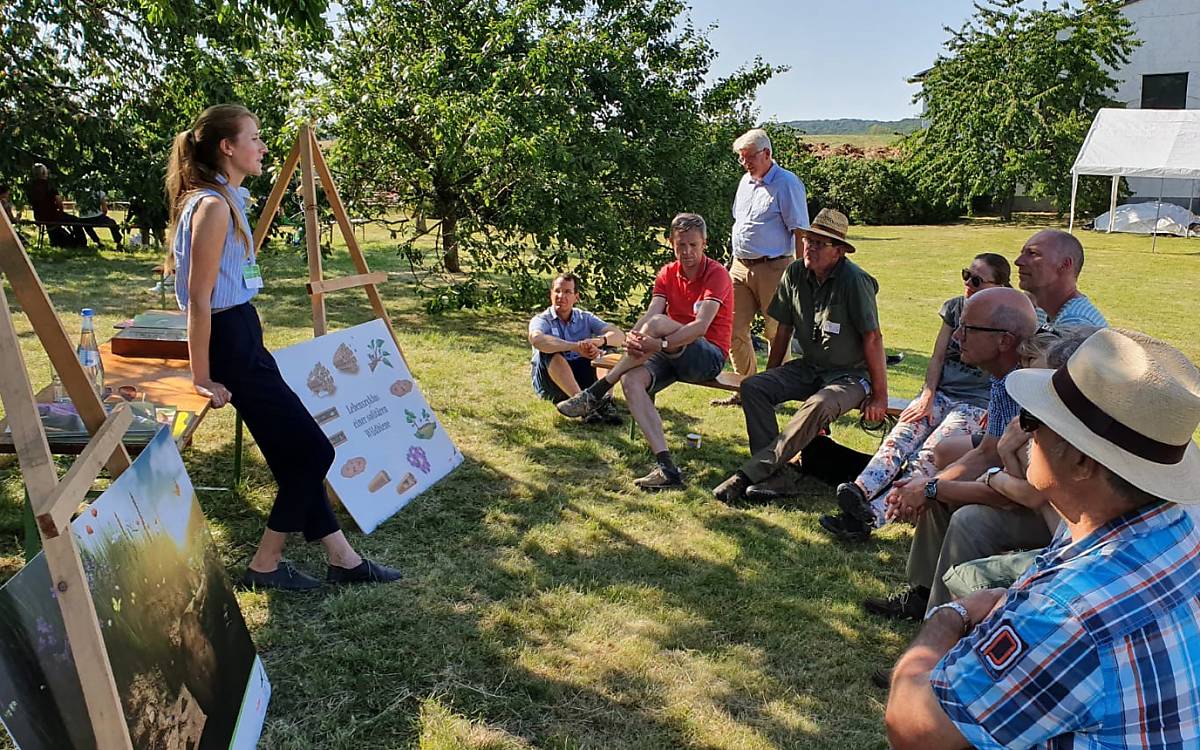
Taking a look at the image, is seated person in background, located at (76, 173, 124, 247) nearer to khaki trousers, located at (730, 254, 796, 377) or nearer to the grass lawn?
the grass lawn

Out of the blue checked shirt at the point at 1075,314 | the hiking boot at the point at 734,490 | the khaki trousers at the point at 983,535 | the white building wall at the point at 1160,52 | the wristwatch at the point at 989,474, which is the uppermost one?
the white building wall at the point at 1160,52

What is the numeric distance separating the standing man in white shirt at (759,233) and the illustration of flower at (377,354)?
2773 mm

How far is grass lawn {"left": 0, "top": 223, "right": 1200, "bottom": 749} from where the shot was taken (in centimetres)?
317

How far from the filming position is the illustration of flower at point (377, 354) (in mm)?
5168

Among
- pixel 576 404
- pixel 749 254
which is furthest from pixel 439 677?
pixel 749 254

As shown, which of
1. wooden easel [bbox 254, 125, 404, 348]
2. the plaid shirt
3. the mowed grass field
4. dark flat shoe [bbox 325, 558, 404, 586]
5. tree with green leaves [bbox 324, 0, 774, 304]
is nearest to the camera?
the plaid shirt

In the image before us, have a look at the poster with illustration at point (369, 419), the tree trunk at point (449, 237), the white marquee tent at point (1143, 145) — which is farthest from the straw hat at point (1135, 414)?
the white marquee tent at point (1143, 145)

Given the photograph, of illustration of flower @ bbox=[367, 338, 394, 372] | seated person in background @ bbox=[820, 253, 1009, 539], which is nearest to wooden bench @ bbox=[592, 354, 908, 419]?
seated person in background @ bbox=[820, 253, 1009, 539]

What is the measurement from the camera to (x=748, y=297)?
7.45 meters

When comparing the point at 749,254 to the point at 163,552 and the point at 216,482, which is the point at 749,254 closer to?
the point at 216,482

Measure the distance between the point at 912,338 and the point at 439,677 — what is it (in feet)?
26.3

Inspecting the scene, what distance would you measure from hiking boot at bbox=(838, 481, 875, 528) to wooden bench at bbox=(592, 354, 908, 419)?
2.97 ft

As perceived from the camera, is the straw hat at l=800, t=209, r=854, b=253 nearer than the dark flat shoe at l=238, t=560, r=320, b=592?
No

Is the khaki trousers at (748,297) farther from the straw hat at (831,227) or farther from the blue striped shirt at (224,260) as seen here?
the blue striped shirt at (224,260)
